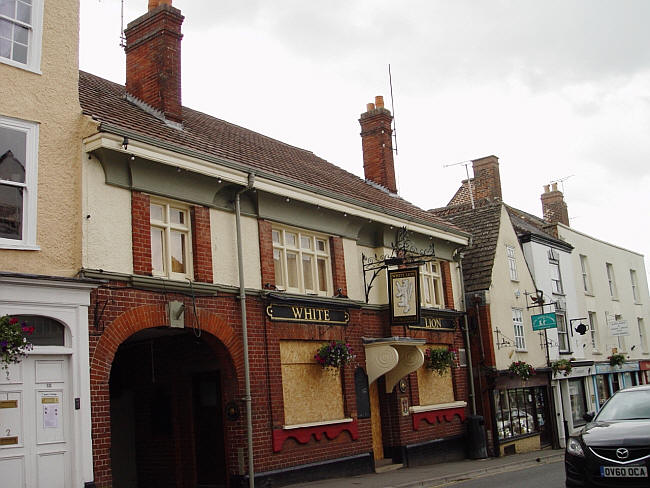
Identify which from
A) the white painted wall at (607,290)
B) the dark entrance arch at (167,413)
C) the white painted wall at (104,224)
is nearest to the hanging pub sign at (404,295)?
the dark entrance arch at (167,413)

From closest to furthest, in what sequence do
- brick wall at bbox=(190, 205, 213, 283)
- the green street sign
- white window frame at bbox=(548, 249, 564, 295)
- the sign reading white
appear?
1. brick wall at bbox=(190, 205, 213, 283)
2. the green street sign
3. white window frame at bbox=(548, 249, 564, 295)
4. the sign reading white

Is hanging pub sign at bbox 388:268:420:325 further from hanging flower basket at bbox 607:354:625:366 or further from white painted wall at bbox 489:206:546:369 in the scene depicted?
hanging flower basket at bbox 607:354:625:366

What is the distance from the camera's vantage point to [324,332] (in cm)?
1711

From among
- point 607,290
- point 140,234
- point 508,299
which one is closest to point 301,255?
point 140,234

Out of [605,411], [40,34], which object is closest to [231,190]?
[40,34]

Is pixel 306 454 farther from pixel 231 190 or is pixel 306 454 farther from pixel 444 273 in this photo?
pixel 444 273

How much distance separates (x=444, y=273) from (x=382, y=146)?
491cm

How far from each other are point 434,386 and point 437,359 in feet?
3.13

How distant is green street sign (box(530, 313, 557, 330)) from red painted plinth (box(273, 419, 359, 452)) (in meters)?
10.2

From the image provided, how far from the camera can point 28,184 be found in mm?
11773

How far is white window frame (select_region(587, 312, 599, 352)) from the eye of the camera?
31736 mm

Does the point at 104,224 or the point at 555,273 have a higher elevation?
the point at 555,273

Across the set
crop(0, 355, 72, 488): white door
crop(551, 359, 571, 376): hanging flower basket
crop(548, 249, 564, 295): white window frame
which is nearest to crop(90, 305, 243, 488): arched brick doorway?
crop(0, 355, 72, 488): white door

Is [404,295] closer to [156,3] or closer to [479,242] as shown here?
[479,242]
